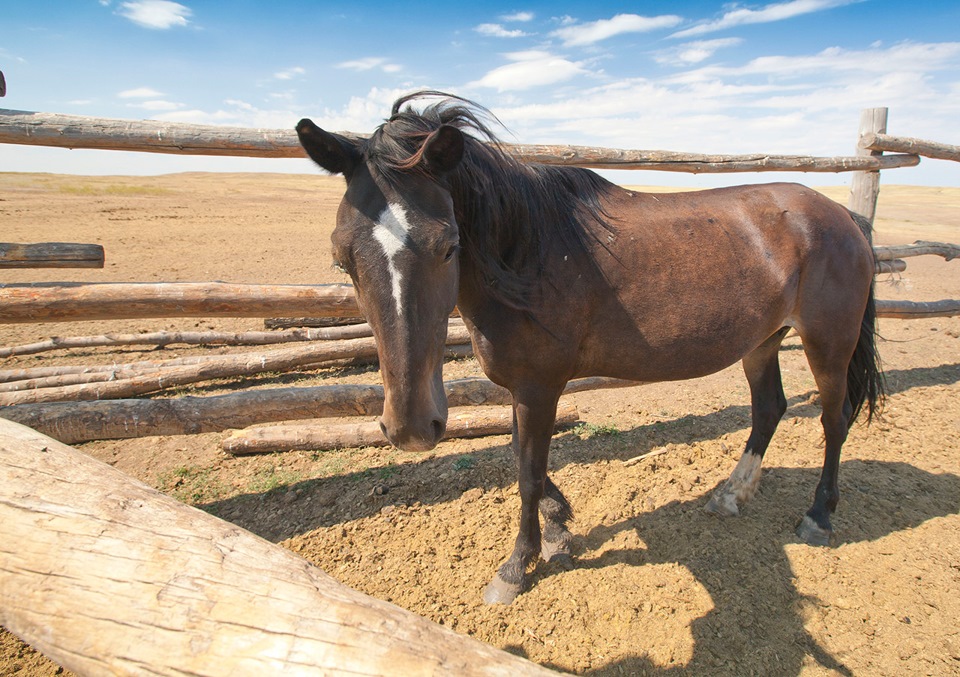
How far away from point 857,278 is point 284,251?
13807mm

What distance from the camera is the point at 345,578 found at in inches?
116

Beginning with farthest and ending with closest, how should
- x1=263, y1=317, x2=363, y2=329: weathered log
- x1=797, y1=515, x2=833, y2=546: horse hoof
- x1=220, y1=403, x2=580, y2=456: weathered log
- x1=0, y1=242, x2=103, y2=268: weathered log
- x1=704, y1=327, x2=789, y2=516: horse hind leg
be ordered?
1. x1=263, y1=317, x2=363, y2=329: weathered log
2. x1=220, y1=403, x2=580, y2=456: weathered log
3. x1=704, y1=327, x2=789, y2=516: horse hind leg
4. x1=0, y1=242, x2=103, y2=268: weathered log
5. x1=797, y1=515, x2=833, y2=546: horse hoof

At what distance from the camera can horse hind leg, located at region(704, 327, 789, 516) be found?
355 cm

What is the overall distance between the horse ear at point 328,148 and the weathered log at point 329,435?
248 cm

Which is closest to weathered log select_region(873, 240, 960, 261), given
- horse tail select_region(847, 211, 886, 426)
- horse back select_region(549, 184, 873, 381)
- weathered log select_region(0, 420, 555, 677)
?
horse tail select_region(847, 211, 886, 426)

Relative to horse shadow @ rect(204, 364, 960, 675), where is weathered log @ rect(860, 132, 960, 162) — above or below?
above

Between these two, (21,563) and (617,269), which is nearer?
(21,563)

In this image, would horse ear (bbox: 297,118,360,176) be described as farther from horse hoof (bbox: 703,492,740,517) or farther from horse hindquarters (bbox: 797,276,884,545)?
horse hoof (bbox: 703,492,740,517)

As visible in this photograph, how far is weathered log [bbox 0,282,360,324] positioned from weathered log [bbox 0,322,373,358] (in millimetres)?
2213

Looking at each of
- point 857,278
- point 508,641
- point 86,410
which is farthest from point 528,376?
point 86,410

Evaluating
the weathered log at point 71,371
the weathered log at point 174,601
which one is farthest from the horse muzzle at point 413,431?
the weathered log at point 71,371

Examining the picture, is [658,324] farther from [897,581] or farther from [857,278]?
[897,581]

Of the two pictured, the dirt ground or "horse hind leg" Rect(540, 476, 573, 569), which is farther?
"horse hind leg" Rect(540, 476, 573, 569)

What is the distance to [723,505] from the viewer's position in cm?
350
